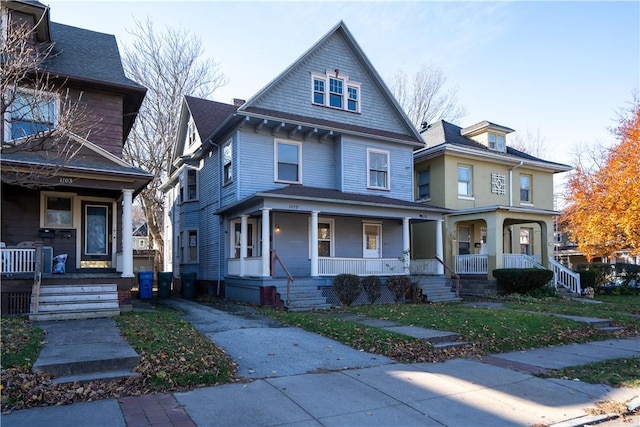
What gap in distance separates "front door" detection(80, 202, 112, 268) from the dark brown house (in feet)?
0.09

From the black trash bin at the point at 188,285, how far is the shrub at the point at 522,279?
1262 cm

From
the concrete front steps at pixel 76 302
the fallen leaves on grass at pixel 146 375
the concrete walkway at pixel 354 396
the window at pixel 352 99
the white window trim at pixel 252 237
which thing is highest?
the window at pixel 352 99

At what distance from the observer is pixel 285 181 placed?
57.2ft

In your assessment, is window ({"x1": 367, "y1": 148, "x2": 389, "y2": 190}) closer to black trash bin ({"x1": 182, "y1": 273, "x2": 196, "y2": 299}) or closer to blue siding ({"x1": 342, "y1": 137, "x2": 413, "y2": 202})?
blue siding ({"x1": 342, "y1": 137, "x2": 413, "y2": 202})

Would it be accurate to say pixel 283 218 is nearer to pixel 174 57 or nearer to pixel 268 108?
pixel 268 108

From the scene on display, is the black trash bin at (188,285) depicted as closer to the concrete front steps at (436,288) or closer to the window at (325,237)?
the window at (325,237)

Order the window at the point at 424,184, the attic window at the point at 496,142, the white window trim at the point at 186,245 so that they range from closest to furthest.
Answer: the white window trim at the point at 186,245 → the window at the point at 424,184 → the attic window at the point at 496,142

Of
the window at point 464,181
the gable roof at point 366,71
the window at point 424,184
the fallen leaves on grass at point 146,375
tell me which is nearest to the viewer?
the fallen leaves on grass at point 146,375

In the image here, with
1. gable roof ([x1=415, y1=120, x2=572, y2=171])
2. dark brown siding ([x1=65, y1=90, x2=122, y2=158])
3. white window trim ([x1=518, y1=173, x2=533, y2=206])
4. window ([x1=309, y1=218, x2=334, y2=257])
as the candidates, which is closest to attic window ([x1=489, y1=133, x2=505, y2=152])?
gable roof ([x1=415, y1=120, x2=572, y2=171])

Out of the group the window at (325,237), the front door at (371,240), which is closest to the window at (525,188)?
the front door at (371,240)

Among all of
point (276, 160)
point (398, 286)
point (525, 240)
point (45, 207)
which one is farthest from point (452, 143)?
point (45, 207)

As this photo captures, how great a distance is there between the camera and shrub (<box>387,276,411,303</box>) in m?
16.6

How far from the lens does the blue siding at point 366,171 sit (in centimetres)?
1838

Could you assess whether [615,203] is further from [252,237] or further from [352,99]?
[252,237]
